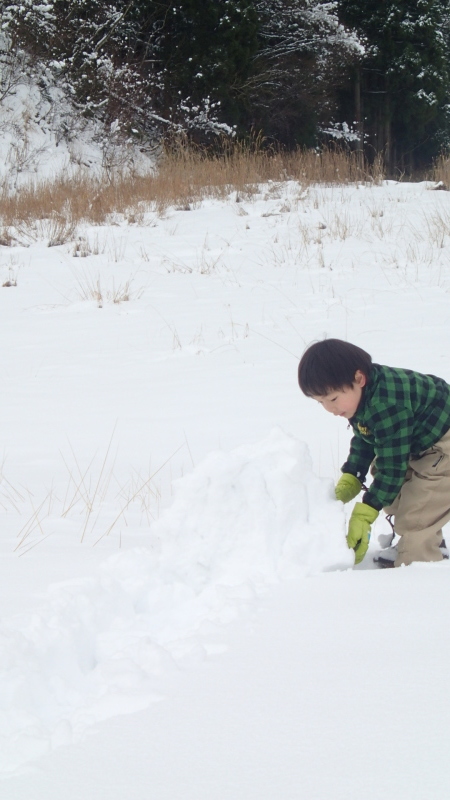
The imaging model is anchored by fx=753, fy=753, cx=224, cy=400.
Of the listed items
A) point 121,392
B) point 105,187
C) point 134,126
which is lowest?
point 121,392

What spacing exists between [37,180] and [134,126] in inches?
113

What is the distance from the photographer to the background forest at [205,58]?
12844mm

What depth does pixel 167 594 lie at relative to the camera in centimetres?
191

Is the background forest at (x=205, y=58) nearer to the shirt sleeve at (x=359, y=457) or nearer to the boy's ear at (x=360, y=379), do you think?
the shirt sleeve at (x=359, y=457)

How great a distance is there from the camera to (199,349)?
550 cm

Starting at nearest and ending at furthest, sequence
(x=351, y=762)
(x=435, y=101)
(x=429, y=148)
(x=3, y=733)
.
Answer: (x=351, y=762)
(x=3, y=733)
(x=435, y=101)
(x=429, y=148)

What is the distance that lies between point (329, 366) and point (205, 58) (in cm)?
1240

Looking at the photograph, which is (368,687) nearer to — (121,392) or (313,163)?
(121,392)

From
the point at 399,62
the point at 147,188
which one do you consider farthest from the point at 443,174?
the point at 399,62

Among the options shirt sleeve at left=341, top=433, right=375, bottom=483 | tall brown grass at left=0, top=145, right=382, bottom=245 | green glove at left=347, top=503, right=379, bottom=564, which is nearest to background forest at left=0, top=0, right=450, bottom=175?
tall brown grass at left=0, top=145, right=382, bottom=245

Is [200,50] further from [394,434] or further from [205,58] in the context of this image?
[394,434]

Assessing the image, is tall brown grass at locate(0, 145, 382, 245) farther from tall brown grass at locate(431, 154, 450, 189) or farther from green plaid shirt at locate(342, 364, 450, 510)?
green plaid shirt at locate(342, 364, 450, 510)

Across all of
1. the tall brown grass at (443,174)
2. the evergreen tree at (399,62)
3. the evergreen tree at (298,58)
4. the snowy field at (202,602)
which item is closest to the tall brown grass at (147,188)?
the tall brown grass at (443,174)

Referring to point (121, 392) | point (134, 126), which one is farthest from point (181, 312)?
point (134, 126)
